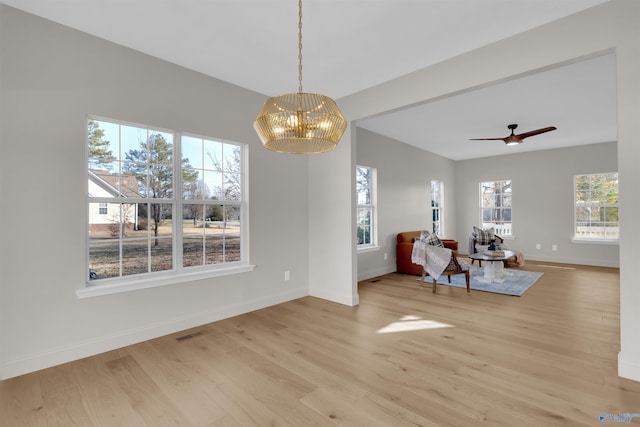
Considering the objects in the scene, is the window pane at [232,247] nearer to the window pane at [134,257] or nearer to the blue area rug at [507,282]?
the window pane at [134,257]

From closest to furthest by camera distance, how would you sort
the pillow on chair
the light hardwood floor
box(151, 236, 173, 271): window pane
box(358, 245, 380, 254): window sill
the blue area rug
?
the light hardwood floor < box(151, 236, 173, 271): window pane < the blue area rug < box(358, 245, 380, 254): window sill < the pillow on chair

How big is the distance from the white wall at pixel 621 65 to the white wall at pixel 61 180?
10.2 ft

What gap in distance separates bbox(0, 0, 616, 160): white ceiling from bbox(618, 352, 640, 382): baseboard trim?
2.66 m

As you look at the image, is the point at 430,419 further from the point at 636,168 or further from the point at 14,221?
the point at 14,221

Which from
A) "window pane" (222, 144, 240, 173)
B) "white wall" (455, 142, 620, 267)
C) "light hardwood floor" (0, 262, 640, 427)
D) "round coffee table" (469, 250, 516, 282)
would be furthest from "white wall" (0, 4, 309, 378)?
"white wall" (455, 142, 620, 267)

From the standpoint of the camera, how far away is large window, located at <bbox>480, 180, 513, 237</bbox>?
315 inches

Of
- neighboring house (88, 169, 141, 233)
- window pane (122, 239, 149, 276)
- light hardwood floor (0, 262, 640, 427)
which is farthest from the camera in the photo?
window pane (122, 239, 149, 276)

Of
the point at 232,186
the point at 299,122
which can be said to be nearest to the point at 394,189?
the point at 232,186

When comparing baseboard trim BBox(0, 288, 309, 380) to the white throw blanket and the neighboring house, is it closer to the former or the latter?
the neighboring house

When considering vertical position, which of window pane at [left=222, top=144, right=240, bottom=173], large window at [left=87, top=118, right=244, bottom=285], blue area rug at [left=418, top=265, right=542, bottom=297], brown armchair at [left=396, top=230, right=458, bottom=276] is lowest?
blue area rug at [left=418, top=265, right=542, bottom=297]

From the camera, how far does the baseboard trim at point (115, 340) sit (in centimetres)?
226

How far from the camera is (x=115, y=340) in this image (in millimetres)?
2672

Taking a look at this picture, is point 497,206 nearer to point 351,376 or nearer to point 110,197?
point 351,376

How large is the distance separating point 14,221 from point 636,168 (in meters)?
4.58
